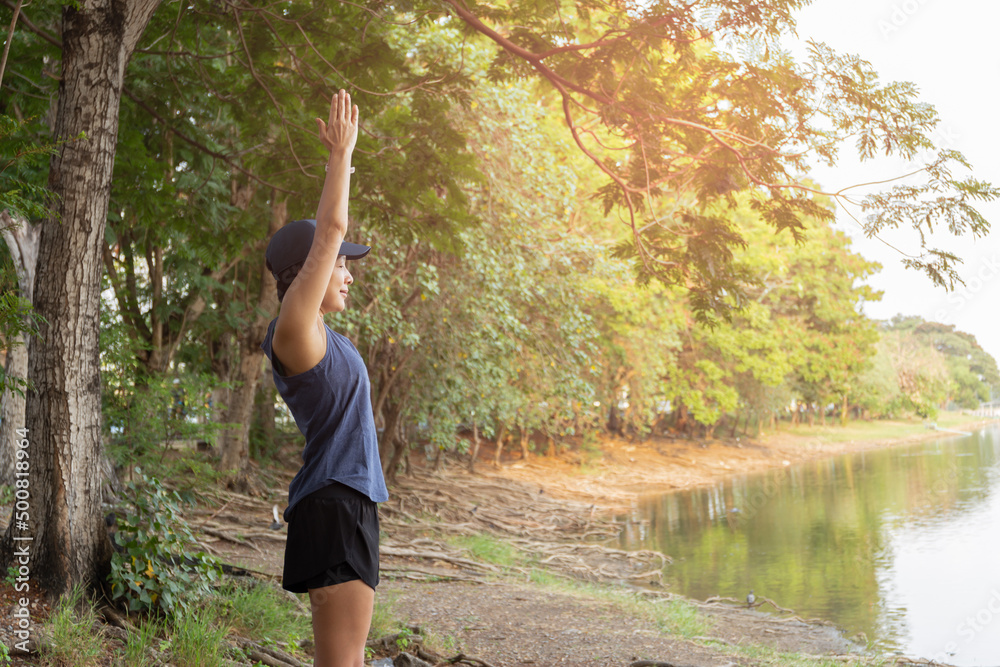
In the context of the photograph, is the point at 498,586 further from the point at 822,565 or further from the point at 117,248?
the point at 117,248

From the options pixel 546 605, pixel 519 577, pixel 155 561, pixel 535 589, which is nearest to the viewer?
pixel 155 561

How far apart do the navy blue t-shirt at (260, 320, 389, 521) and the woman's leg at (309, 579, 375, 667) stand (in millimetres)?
251

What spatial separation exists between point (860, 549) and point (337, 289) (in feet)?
42.1

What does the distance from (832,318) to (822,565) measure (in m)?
19.8

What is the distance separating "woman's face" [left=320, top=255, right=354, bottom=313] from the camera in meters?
2.35

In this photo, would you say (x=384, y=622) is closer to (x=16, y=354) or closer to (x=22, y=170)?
(x=22, y=170)

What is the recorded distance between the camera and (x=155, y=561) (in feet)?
15.6

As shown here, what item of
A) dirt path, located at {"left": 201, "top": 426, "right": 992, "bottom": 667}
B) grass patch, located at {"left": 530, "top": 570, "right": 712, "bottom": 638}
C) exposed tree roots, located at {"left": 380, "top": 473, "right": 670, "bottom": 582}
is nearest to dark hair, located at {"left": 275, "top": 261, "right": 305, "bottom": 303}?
dirt path, located at {"left": 201, "top": 426, "right": 992, "bottom": 667}

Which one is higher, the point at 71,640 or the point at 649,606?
the point at 71,640

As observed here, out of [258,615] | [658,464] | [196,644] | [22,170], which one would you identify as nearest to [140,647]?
[196,644]

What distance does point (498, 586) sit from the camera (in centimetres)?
870

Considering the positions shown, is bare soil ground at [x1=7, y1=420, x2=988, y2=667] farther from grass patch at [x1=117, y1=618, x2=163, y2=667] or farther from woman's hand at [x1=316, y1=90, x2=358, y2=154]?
woman's hand at [x1=316, y1=90, x2=358, y2=154]

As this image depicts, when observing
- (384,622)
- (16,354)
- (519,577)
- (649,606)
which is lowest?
(519,577)

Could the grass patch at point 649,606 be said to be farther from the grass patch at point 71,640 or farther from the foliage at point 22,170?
the foliage at point 22,170
